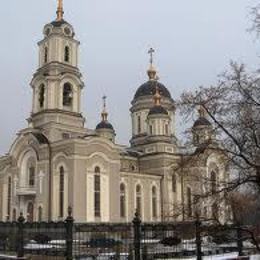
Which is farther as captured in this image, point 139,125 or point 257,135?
point 139,125

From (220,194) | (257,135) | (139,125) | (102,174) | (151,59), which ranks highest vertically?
(151,59)

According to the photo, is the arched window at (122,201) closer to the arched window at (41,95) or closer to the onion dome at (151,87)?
the arched window at (41,95)

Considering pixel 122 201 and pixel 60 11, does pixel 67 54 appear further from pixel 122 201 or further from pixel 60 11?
pixel 122 201

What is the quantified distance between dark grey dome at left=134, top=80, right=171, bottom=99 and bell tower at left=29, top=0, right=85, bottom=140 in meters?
14.9

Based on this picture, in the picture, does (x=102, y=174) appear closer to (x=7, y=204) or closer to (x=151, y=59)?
(x=7, y=204)

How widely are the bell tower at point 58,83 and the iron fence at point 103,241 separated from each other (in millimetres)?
26126

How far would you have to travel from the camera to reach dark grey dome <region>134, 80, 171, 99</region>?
191 ft

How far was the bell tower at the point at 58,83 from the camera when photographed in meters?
42.6

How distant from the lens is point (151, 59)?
59.6 meters

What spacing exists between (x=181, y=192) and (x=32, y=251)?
34.7 m

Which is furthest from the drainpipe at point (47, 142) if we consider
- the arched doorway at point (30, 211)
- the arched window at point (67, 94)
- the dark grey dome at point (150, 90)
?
the dark grey dome at point (150, 90)

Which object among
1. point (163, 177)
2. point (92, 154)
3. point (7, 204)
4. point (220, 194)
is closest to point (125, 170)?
point (163, 177)

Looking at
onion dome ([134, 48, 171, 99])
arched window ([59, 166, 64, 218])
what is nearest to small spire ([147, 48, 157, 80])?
onion dome ([134, 48, 171, 99])

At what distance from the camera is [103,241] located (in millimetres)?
16266
